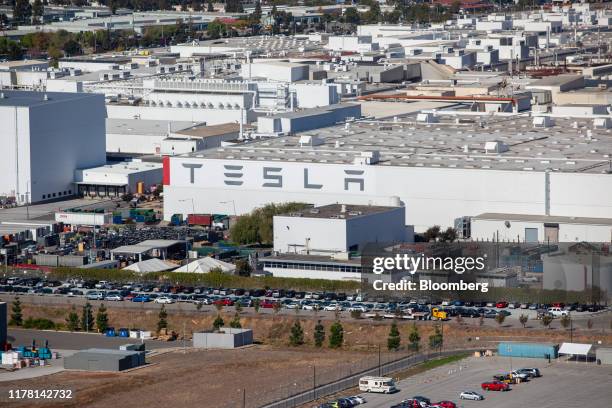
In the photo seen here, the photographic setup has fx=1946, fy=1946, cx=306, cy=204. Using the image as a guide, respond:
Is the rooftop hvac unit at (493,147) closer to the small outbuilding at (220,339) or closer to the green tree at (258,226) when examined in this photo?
the green tree at (258,226)

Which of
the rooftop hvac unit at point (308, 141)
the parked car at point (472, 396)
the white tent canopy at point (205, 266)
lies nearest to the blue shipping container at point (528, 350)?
the parked car at point (472, 396)

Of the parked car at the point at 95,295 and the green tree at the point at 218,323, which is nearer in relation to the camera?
the green tree at the point at 218,323

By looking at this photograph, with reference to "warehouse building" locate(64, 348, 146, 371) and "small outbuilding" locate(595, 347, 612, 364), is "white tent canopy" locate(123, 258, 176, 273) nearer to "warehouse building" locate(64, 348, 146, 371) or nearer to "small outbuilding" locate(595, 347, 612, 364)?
"warehouse building" locate(64, 348, 146, 371)

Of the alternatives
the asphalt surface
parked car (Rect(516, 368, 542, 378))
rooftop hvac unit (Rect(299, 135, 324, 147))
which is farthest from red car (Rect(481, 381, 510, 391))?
rooftop hvac unit (Rect(299, 135, 324, 147))

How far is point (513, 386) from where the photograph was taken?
60.5ft

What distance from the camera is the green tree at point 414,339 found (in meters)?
20.4

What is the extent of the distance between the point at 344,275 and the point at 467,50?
26495 millimetres

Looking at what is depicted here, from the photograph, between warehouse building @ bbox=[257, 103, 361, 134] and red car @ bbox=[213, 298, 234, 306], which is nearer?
red car @ bbox=[213, 298, 234, 306]

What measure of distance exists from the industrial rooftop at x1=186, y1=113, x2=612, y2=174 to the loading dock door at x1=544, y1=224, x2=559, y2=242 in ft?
5.24

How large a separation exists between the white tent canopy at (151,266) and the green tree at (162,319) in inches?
90.6

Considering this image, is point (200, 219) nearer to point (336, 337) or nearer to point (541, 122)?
point (336, 337)

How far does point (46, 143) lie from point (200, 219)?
4.31 meters

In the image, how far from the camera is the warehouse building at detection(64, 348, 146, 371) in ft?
65.1

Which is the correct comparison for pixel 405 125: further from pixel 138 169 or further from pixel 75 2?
pixel 75 2
